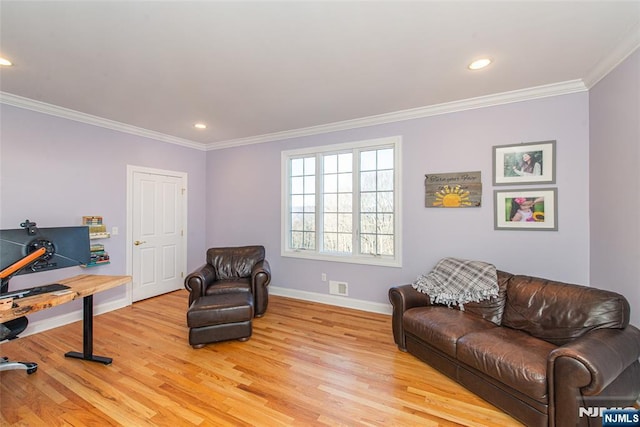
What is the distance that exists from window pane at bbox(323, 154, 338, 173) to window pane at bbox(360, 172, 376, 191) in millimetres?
452

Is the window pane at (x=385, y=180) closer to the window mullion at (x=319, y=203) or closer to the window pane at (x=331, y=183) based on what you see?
the window pane at (x=331, y=183)

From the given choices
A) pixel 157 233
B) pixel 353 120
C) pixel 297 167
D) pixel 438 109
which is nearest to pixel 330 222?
pixel 297 167

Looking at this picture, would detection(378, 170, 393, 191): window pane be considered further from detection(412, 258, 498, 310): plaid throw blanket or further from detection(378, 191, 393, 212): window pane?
detection(412, 258, 498, 310): plaid throw blanket

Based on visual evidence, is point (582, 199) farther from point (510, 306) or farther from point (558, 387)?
point (558, 387)

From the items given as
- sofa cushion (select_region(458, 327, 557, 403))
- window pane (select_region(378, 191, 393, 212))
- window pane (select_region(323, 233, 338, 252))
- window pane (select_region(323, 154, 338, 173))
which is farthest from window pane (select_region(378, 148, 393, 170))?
sofa cushion (select_region(458, 327, 557, 403))

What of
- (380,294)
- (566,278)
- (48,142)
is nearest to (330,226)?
(380,294)

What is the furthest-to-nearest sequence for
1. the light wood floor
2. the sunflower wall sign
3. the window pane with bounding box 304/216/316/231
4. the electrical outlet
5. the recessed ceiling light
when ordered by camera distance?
the window pane with bounding box 304/216/316/231 → the electrical outlet → the sunflower wall sign → the recessed ceiling light → the light wood floor

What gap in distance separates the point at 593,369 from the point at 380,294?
2270 mm

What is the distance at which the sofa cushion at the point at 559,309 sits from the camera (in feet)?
6.13

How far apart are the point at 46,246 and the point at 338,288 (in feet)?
10.5

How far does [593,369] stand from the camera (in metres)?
1.45

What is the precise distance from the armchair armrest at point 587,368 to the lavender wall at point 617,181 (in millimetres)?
591

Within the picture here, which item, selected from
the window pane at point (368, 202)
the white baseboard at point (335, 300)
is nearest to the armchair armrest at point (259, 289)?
the white baseboard at point (335, 300)

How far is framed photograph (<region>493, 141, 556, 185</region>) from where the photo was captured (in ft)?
9.05
